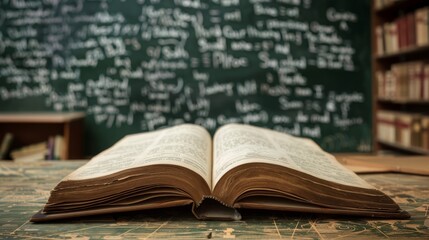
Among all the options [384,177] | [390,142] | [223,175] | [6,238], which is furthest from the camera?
[390,142]

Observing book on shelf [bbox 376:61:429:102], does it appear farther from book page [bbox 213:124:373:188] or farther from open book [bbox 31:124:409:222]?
open book [bbox 31:124:409:222]

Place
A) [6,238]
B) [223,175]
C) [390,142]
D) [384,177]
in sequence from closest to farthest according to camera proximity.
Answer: [6,238] < [223,175] < [384,177] < [390,142]

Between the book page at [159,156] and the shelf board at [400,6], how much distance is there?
2.70 metres

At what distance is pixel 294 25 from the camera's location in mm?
3533

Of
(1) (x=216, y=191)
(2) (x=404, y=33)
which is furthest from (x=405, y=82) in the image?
(1) (x=216, y=191)

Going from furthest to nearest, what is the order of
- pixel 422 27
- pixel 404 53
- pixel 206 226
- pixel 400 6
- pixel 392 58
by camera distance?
1. pixel 392 58
2. pixel 400 6
3. pixel 404 53
4. pixel 422 27
5. pixel 206 226

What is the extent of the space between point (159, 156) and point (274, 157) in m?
0.19

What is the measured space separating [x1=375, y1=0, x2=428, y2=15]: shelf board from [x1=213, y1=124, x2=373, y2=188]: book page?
2.63 meters

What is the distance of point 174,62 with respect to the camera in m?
3.47

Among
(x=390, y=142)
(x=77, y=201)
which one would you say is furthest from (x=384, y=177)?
(x=390, y=142)

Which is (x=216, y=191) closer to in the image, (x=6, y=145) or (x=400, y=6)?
(x=6, y=145)

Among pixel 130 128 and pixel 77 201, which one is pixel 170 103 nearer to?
pixel 130 128

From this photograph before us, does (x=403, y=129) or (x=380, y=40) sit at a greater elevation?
(x=380, y=40)

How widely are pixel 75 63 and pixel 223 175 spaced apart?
2953mm
